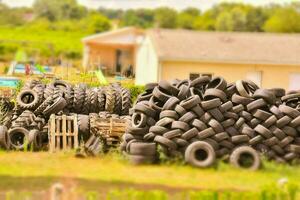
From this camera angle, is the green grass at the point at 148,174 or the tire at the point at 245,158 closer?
the green grass at the point at 148,174

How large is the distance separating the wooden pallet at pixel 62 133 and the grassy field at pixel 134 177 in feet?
5.88

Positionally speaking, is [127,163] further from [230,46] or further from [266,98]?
[230,46]

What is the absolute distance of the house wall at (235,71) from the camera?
3033cm

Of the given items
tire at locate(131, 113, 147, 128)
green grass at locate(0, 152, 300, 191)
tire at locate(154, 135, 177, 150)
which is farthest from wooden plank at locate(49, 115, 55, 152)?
tire at locate(154, 135, 177, 150)

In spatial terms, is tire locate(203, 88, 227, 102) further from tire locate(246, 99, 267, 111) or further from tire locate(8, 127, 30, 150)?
tire locate(8, 127, 30, 150)

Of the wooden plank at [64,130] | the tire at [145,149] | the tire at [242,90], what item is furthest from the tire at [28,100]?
the tire at [242,90]

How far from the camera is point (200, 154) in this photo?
12727 mm

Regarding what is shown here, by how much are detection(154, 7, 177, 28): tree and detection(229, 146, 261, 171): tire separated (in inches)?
4472

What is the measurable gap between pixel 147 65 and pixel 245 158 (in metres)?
23.4

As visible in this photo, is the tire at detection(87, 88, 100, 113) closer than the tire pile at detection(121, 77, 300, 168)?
No

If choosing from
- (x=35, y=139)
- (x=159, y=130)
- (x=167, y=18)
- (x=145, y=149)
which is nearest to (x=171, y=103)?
(x=159, y=130)

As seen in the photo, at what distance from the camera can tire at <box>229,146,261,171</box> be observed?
12.3 m

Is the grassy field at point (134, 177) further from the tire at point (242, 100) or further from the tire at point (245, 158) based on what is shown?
the tire at point (242, 100)

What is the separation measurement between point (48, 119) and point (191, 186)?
682 cm
